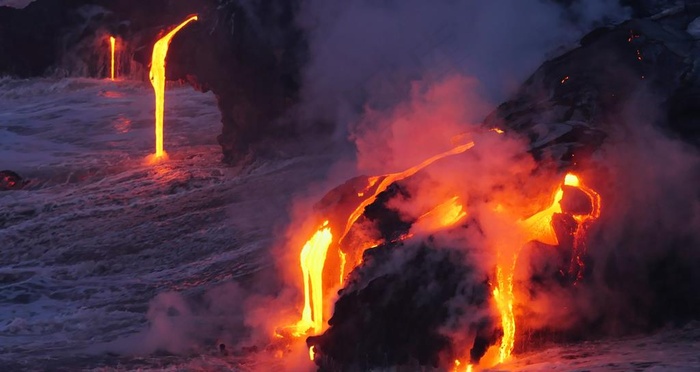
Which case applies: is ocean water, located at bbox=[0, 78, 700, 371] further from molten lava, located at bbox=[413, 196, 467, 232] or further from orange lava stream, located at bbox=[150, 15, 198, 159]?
molten lava, located at bbox=[413, 196, 467, 232]

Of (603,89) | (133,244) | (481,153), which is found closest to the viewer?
(481,153)

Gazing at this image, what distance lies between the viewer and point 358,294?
7.80 meters

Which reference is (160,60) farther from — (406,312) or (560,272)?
(560,272)

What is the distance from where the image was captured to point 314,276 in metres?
8.87

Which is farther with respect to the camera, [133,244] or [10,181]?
[10,181]

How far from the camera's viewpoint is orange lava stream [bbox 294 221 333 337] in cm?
881

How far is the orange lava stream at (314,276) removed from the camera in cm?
881

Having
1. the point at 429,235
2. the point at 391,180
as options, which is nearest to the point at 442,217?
the point at 429,235

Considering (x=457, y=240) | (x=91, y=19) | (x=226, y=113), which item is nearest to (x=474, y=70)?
(x=457, y=240)

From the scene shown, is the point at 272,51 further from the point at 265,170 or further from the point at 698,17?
the point at 698,17

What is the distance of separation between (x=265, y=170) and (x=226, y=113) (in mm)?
1129

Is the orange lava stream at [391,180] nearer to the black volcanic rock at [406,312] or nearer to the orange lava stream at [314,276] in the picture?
the orange lava stream at [314,276]

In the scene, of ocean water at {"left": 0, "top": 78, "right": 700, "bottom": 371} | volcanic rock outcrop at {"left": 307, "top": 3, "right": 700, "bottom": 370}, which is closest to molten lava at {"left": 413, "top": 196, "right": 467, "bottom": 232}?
volcanic rock outcrop at {"left": 307, "top": 3, "right": 700, "bottom": 370}

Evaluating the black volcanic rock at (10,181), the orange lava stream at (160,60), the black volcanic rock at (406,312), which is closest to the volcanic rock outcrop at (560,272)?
the black volcanic rock at (406,312)
